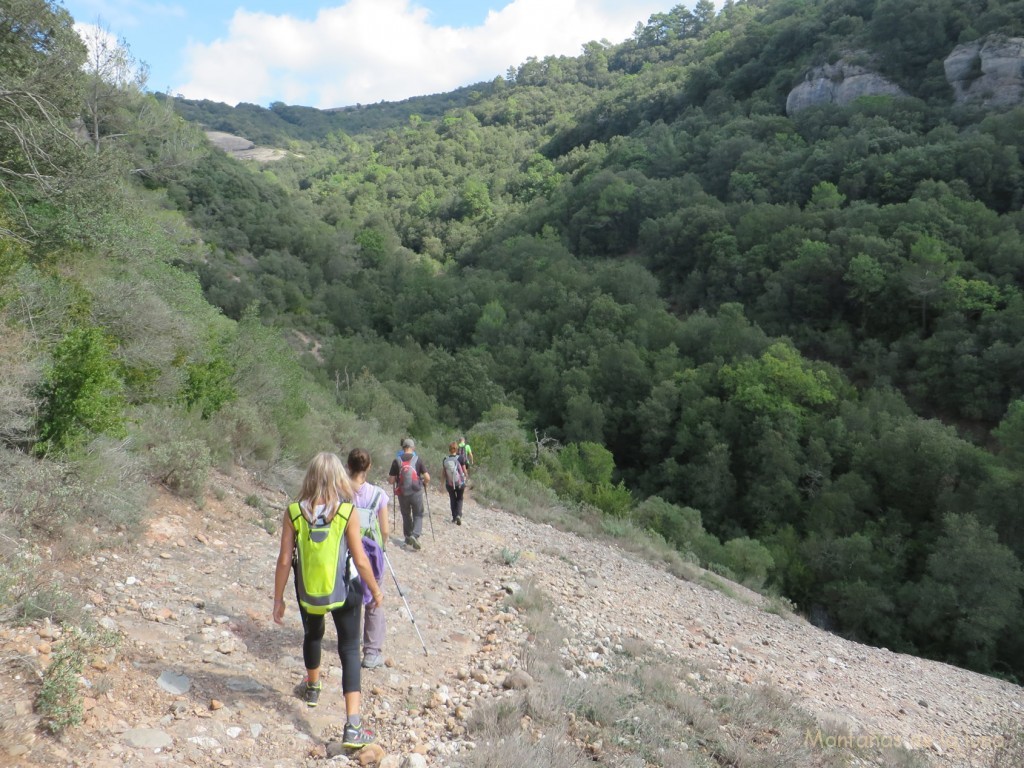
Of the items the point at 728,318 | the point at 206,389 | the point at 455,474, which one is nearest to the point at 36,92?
the point at 206,389

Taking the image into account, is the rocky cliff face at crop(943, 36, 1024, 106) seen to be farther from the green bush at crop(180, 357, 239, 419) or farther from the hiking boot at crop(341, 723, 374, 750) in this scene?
the hiking boot at crop(341, 723, 374, 750)

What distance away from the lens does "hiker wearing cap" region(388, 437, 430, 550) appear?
705 centimetres

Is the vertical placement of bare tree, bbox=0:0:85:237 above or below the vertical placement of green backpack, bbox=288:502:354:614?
above

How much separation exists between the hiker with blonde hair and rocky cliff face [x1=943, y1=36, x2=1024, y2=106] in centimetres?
5308

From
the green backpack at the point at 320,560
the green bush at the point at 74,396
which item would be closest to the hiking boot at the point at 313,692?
the green backpack at the point at 320,560

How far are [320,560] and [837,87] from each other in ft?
198

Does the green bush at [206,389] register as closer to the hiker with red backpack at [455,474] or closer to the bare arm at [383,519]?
the hiker with red backpack at [455,474]

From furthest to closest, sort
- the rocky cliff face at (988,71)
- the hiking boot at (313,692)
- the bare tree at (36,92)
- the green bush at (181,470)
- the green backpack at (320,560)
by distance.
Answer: the rocky cliff face at (988,71) → the bare tree at (36,92) → the green bush at (181,470) → the hiking boot at (313,692) → the green backpack at (320,560)

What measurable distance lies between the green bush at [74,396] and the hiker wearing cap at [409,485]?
2.97 metres

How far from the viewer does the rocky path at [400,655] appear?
2.94m

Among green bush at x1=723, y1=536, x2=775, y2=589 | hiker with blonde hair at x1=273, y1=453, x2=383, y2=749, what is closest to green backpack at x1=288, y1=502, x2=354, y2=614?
hiker with blonde hair at x1=273, y1=453, x2=383, y2=749

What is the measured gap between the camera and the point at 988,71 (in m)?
41.2

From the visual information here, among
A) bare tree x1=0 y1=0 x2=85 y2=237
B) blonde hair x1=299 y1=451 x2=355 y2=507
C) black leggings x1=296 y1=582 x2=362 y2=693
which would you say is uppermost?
bare tree x1=0 y1=0 x2=85 y2=237

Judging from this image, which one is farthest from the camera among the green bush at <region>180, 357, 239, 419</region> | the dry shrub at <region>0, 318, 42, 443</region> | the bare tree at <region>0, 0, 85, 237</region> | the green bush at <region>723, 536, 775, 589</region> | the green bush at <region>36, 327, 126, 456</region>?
the green bush at <region>723, 536, 775, 589</region>
